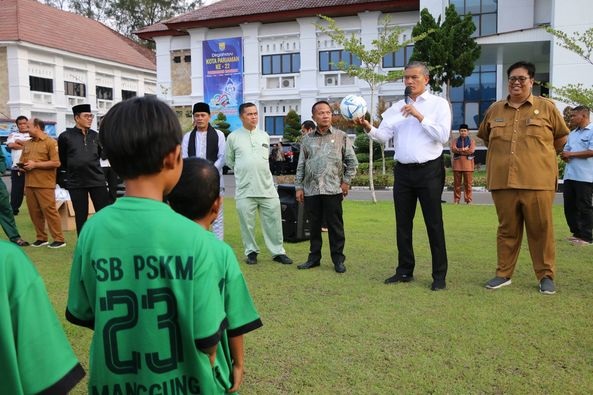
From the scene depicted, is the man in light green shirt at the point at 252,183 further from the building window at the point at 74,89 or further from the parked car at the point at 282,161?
the building window at the point at 74,89

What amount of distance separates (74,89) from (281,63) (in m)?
14.9

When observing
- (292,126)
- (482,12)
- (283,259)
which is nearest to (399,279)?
(283,259)

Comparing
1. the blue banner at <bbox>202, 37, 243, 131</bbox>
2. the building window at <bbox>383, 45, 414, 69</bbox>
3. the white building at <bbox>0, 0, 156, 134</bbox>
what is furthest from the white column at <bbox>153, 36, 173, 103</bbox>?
the building window at <bbox>383, 45, 414, 69</bbox>

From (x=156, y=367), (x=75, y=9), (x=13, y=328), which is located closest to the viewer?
(x=13, y=328)

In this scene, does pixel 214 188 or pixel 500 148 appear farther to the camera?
pixel 500 148

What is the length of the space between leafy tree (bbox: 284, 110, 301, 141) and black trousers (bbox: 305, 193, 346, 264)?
76.6 feet

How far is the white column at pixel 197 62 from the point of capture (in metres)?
33.2

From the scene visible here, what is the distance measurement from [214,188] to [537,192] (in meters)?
3.88

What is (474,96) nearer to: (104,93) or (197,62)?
(197,62)

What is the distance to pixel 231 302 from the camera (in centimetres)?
175

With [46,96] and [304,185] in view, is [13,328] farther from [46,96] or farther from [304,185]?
[46,96]

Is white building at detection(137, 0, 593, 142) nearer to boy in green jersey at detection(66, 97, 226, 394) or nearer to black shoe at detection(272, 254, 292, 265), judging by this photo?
black shoe at detection(272, 254, 292, 265)

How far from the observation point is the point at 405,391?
3.12 metres

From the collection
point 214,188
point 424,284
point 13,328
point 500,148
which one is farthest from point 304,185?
point 13,328
